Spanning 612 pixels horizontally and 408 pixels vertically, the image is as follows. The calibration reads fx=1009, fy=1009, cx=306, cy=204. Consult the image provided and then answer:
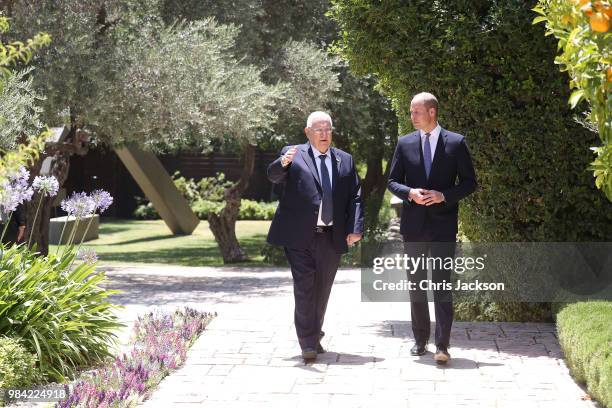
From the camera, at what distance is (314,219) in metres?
8.10

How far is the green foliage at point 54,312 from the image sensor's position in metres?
7.49

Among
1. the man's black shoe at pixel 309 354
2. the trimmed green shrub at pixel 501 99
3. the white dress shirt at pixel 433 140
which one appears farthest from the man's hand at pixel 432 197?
the trimmed green shrub at pixel 501 99

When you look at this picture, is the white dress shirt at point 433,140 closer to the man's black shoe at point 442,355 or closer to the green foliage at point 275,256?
the man's black shoe at point 442,355

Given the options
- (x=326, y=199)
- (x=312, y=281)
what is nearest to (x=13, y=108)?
(x=326, y=199)

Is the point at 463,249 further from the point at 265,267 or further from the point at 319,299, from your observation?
the point at 265,267

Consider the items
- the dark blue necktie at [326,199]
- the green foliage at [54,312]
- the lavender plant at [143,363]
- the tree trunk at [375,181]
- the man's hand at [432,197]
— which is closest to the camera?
the lavender plant at [143,363]

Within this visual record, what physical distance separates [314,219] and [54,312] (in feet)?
7.09

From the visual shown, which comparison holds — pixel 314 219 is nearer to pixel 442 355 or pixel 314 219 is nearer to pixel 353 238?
pixel 353 238

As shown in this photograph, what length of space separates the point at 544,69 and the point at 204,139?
7136mm

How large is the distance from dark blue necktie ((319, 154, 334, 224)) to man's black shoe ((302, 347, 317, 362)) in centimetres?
103

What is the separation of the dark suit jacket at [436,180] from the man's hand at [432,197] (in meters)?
0.07

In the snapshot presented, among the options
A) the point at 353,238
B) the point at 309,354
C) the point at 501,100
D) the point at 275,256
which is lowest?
the point at 275,256

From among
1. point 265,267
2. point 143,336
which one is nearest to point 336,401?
point 143,336

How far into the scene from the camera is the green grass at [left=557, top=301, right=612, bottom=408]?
6.25 meters
